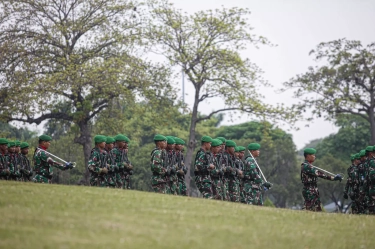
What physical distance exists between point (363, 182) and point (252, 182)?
373cm

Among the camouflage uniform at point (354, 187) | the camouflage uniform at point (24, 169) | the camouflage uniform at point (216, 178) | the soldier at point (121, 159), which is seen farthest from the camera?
the camouflage uniform at point (354, 187)

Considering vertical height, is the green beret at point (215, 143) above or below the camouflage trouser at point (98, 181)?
above

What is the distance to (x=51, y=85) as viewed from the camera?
114 ft

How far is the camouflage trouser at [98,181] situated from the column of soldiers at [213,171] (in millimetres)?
1676

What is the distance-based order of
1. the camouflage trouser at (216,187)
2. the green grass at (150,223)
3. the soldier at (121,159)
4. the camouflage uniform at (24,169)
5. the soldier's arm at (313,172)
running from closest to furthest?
the green grass at (150,223)
the soldier's arm at (313,172)
the camouflage trouser at (216,187)
the soldier at (121,159)
the camouflage uniform at (24,169)

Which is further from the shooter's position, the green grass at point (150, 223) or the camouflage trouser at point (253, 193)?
the camouflage trouser at point (253, 193)

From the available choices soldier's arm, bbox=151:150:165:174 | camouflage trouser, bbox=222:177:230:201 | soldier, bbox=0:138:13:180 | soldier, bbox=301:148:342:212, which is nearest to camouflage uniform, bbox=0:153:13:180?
soldier, bbox=0:138:13:180

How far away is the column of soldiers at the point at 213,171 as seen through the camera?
2050 centimetres

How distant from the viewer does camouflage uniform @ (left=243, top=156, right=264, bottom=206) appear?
21.5 metres

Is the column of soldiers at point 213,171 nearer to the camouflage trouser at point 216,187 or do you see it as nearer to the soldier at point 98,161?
Answer: the camouflage trouser at point 216,187

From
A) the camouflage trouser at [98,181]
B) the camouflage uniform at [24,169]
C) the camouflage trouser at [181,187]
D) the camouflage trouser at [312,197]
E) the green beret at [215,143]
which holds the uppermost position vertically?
the green beret at [215,143]

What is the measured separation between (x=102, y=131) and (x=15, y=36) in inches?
266

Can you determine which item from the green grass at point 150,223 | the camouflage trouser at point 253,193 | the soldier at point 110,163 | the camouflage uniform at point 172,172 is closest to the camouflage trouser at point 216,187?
the camouflage trouser at point 253,193

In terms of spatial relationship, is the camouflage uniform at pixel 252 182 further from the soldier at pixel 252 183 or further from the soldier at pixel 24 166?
the soldier at pixel 24 166
